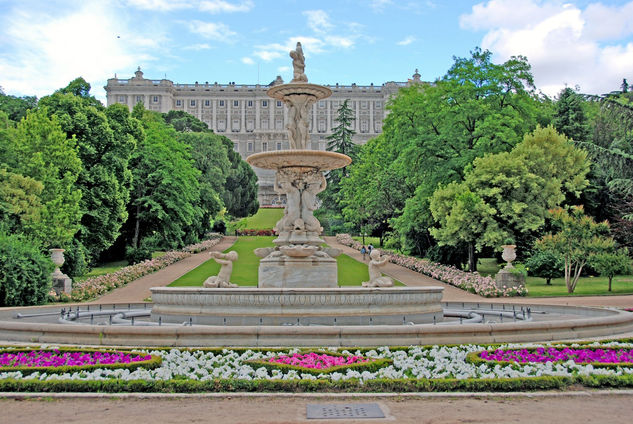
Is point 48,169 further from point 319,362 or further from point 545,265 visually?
point 545,265

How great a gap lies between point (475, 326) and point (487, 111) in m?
20.2

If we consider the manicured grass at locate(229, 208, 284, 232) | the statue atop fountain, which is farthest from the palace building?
the statue atop fountain

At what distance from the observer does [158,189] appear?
36969 mm

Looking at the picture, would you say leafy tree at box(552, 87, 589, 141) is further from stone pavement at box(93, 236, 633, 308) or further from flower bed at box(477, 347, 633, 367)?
flower bed at box(477, 347, 633, 367)

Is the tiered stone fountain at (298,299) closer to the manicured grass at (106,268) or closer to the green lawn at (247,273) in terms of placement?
the green lawn at (247,273)

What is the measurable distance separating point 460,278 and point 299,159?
1312cm

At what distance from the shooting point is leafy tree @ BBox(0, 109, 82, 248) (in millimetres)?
23562

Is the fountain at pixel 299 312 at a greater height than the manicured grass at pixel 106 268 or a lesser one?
greater

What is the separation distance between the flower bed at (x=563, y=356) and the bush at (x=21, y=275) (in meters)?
14.4

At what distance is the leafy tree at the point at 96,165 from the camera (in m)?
28.4

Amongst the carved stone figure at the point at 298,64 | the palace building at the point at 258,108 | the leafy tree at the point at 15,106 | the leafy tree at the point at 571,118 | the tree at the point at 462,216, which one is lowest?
the tree at the point at 462,216

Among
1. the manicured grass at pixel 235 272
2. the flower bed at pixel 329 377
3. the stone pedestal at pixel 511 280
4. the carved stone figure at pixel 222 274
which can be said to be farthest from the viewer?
the manicured grass at pixel 235 272

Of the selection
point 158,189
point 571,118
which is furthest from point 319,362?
point 571,118

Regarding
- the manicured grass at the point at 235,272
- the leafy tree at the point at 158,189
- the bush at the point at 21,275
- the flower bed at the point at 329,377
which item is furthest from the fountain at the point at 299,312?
the leafy tree at the point at 158,189
